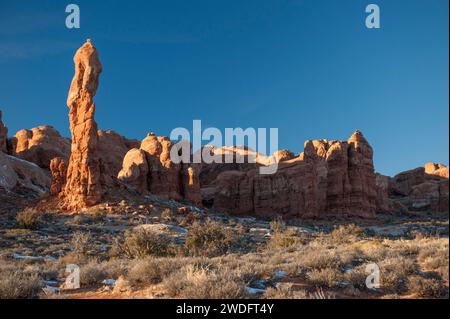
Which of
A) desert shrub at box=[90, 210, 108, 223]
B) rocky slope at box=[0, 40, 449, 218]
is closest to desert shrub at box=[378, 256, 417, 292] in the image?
desert shrub at box=[90, 210, 108, 223]

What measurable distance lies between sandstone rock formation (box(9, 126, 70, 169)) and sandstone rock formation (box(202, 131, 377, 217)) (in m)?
25.2

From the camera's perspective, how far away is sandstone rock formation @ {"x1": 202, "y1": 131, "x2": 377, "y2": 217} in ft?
198

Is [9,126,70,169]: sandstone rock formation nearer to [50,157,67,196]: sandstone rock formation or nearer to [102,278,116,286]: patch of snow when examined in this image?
[50,157,67,196]: sandstone rock formation

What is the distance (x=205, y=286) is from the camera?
9000 millimetres

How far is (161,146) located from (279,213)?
18260mm

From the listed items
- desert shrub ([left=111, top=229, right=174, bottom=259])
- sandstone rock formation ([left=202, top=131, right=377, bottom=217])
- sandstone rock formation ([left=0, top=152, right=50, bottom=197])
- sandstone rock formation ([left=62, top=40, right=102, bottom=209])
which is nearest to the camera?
desert shrub ([left=111, top=229, right=174, bottom=259])

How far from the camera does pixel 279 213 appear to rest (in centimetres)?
6038

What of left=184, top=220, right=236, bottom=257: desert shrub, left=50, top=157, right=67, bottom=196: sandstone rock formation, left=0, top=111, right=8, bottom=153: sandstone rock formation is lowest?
left=184, top=220, right=236, bottom=257: desert shrub

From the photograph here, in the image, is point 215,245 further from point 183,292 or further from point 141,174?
point 141,174

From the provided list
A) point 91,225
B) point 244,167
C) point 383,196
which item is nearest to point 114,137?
point 244,167

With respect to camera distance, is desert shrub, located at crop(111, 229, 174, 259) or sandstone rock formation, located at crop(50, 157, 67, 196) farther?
sandstone rock formation, located at crop(50, 157, 67, 196)

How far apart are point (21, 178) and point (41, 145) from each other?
22.1 meters

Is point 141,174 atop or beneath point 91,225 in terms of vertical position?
atop

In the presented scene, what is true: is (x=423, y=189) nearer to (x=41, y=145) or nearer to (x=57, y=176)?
(x=57, y=176)
